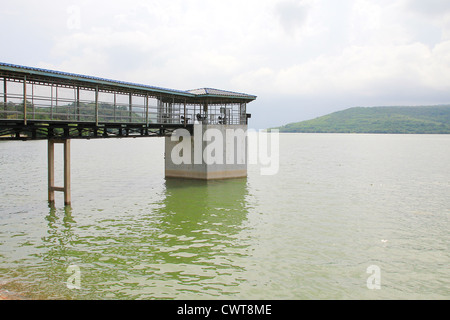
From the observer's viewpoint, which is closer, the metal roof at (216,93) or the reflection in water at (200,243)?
the reflection in water at (200,243)

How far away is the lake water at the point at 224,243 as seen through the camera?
12797 mm

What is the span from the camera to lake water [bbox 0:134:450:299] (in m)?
12.8

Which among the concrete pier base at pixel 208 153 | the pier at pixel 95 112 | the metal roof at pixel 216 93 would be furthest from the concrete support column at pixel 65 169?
the metal roof at pixel 216 93

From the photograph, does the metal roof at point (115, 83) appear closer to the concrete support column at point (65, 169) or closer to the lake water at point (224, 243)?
the concrete support column at point (65, 169)

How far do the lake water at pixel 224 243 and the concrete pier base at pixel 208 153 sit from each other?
12.4ft

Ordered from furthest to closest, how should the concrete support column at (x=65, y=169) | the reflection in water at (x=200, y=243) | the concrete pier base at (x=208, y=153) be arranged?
the concrete pier base at (x=208, y=153) → the concrete support column at (x=65, y=169) → the reflection in water at (x=200, y=243)

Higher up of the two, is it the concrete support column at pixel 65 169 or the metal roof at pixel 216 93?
the metal roof at pixel 216 93

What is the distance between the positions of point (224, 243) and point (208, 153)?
18.4m

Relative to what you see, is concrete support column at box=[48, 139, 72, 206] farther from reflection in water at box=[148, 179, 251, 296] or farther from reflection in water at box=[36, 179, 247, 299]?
reflection in water at box=[148, 179, 251, 296]

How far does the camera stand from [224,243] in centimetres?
1759

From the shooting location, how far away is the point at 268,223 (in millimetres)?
21328

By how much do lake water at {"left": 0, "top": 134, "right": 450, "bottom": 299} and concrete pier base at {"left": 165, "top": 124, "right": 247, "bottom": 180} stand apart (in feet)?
12.4

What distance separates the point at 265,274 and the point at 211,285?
2.19 metres
